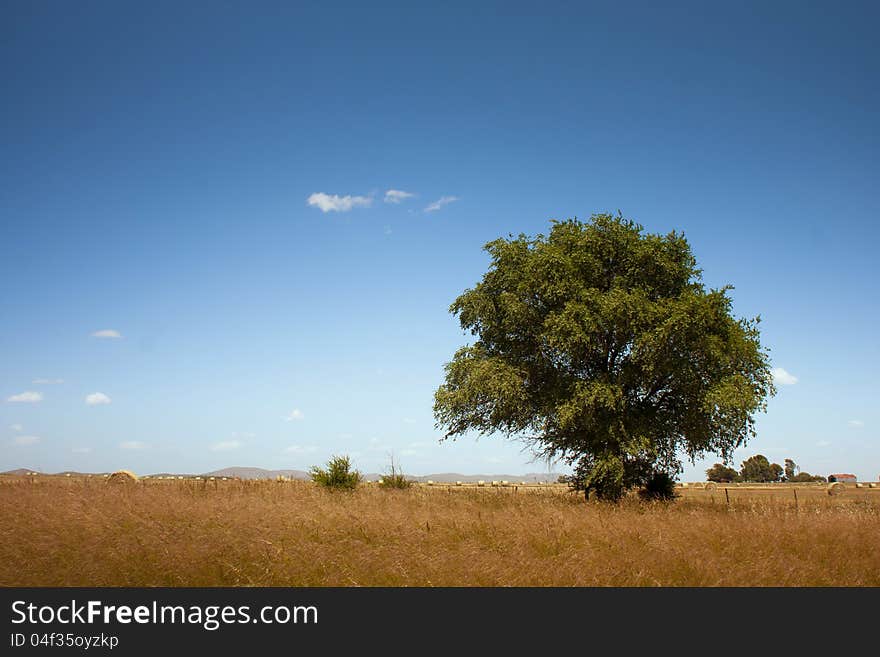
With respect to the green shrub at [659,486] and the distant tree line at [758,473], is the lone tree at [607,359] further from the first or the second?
the distant tree line at [758,473]

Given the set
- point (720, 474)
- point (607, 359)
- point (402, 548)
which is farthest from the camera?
point (720, 474)

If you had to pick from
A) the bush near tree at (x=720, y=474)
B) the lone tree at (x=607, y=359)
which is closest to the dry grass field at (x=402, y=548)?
the lone tree at (x=607, y=359)

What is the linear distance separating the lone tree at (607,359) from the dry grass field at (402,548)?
919 centimetres

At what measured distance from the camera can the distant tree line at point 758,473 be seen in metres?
104

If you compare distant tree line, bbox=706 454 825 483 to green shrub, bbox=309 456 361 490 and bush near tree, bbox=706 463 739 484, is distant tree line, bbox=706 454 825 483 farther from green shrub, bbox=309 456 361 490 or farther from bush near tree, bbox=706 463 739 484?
green shrub, bbox=309 456 361 490

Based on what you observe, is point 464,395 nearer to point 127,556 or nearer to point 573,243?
point 573,243

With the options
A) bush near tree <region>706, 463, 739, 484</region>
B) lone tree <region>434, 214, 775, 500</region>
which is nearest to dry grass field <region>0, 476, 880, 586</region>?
lone tree <region>434, 214, 775, 500</region>

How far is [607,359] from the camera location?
83.5ft

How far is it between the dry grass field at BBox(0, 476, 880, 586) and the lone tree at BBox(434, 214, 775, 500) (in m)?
9.19

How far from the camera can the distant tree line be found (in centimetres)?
10412

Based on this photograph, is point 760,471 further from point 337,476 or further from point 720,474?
point 337,476

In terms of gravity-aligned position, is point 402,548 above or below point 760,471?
above

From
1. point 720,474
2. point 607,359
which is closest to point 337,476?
point 607,359

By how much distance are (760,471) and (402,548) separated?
11922 cm
